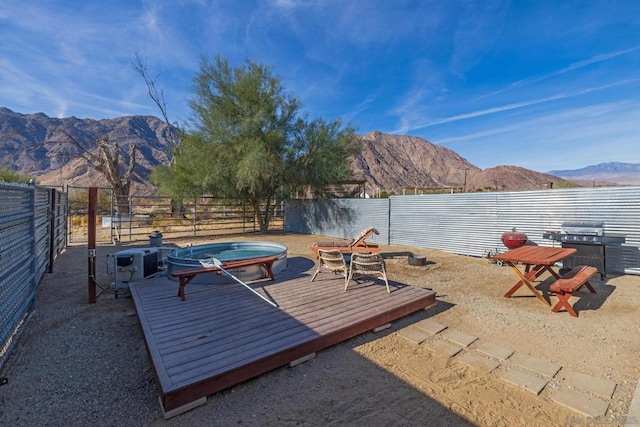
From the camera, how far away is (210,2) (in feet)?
32.3

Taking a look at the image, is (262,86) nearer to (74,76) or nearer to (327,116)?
(327,116)

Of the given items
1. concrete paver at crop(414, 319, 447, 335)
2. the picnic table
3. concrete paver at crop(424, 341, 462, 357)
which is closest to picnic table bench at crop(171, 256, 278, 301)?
concrete paver at crop(414, 319, 447, 335)

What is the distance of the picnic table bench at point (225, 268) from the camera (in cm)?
406

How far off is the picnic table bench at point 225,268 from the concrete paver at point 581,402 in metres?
3.90

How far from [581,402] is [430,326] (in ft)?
5.20

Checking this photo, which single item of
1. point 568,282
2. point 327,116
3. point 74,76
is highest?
point 74,76

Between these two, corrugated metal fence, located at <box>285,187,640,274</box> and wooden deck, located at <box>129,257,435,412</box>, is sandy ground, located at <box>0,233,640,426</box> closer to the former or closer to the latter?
wooden deck, located at <box>129,257,435,412</box>

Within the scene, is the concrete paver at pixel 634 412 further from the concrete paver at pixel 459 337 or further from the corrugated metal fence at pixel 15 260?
the corrugated metal fence at pixel 15 260

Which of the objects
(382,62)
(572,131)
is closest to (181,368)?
(382,62)

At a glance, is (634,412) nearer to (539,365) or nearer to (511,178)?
(539,365)

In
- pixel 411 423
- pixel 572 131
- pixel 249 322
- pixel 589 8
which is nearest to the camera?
pixel 411 423

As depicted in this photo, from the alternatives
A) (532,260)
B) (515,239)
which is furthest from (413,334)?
(515,239)

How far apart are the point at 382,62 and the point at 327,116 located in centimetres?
961

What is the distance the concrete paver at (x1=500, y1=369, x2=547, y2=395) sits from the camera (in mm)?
2447
